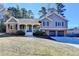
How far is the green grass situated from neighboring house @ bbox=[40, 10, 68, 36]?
0.56 ft

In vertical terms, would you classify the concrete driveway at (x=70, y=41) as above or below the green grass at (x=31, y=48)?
above

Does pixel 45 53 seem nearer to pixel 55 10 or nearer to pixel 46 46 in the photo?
pixel 46 46

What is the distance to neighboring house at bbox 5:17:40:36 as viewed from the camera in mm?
4859

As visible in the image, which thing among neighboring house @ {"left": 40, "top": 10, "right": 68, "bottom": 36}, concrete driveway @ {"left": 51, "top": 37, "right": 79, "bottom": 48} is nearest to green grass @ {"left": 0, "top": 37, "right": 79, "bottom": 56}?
concrete driveway @ {"left": 51, "top": 37, "right": 79, "bottom": 48}

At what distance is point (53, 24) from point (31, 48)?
416mm

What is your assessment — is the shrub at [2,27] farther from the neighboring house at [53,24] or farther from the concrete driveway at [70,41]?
the concrete driveway at [70,41]

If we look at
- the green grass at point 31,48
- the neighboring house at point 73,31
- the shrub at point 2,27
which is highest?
the shrub at point 2,27

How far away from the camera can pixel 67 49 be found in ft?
15.8

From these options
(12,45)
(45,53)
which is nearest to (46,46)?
(45,53)

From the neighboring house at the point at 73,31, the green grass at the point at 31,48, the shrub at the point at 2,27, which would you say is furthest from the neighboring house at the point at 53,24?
the shrub at the point at 2,27

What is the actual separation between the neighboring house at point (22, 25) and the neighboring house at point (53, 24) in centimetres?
9

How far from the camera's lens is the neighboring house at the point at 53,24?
4.87m

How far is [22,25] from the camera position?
4.88m

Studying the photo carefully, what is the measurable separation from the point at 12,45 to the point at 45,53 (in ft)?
1.39
